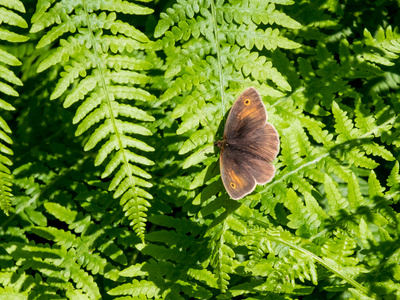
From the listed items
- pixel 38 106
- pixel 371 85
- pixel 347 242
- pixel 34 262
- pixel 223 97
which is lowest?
pixel 347 242

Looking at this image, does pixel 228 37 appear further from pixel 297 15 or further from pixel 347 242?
pixel 347 242

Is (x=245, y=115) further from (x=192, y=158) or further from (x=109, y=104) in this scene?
(x=109, y=104)

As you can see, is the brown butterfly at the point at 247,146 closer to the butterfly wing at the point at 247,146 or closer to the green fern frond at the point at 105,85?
the butterfly wing at the point at 247,146

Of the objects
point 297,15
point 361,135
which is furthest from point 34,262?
point 297,15

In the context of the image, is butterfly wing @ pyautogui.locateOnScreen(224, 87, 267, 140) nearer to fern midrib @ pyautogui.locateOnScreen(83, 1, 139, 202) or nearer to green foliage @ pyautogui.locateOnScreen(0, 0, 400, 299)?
green foliage @ pyautogui.locateOnScreen(0, 0, 400, 299)

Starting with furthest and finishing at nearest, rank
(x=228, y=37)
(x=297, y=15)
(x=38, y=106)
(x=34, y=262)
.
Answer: (x=38, y=106), (x=297, y=15), (x=34, y=262), (x=228, y=37)

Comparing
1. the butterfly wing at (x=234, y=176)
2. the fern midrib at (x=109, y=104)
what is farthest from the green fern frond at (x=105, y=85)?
the butterfly wing at (x=234, y=176)
